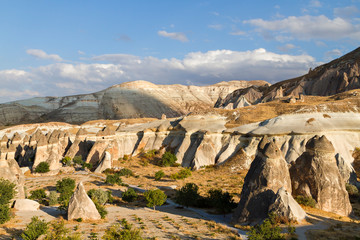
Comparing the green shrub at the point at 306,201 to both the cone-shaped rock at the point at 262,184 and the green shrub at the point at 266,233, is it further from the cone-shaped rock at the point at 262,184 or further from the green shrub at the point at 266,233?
the green shrub at the point at 266,233

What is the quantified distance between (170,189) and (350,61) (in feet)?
295

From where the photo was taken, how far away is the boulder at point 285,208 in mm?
17625

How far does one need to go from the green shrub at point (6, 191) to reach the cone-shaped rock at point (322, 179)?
2626cm

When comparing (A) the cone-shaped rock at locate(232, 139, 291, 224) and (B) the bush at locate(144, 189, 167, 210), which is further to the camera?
(B) the bush at locate(144, 189, 167, 210)

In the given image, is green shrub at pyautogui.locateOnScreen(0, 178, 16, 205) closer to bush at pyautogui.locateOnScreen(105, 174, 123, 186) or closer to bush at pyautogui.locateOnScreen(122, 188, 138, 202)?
bush at pyautogui.locateOnScreen(122, 188, 138, 202)

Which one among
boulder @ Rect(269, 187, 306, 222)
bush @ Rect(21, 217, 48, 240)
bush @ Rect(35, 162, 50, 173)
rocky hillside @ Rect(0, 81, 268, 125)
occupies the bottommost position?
bush @ Rect(35, 162, 50, 173)

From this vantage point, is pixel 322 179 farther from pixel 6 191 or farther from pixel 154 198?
pixel 6 191

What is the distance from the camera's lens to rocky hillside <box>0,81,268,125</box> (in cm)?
14388

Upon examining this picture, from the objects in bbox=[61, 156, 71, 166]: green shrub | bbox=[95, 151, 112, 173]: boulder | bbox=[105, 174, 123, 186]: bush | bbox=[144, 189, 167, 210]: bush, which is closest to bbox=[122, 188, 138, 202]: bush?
bbox=[144, 189, 167, 210]: bush

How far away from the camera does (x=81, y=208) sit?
2141 cm

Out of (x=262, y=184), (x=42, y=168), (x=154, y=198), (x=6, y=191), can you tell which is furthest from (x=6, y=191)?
(x=262, y=184)

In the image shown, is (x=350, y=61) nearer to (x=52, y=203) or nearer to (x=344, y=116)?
(x=344, y=116)

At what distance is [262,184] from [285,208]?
8.41ft

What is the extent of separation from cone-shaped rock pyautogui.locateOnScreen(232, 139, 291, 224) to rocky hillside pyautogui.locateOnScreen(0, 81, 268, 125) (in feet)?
444
